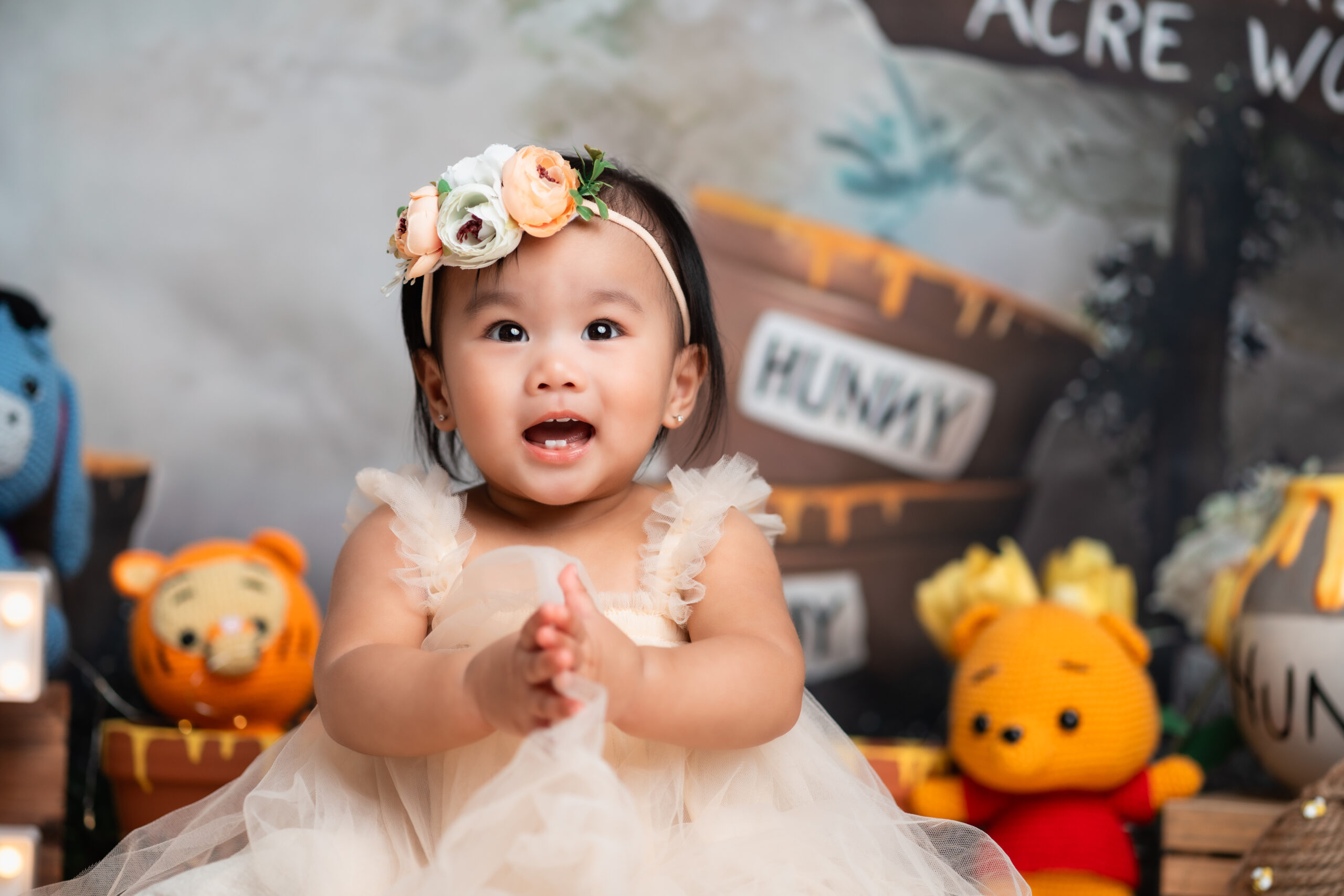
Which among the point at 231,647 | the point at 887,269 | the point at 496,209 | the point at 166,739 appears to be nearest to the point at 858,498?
the point at 887,269

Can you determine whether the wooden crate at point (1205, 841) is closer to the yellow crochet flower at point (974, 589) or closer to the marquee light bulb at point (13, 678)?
the yellow crochet flower at point (974, 589)

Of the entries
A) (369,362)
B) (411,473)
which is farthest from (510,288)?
(369,362)

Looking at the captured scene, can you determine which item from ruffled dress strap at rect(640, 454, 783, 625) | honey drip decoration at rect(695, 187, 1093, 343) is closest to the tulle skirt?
ruffled dress strap at rect(640, 454, 783, 625)

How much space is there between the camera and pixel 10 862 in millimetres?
1379

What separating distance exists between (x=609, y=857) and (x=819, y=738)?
1.19 feet

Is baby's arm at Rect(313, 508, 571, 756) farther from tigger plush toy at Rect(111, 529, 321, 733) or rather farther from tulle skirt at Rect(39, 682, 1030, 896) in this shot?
tigger plush toy at Rect(111, 529, 321, 733)

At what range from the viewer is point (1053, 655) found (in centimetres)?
148

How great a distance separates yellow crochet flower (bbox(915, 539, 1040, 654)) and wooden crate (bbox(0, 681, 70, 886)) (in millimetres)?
1154

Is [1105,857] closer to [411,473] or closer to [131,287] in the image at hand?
[411,473]

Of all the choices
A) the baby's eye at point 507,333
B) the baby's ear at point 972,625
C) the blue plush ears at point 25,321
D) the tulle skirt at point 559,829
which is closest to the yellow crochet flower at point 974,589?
the baby's ear at point 972,625

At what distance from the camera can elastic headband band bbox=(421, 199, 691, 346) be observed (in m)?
1.06

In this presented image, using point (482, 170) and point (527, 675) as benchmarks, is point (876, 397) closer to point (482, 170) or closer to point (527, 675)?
point (482, 170)

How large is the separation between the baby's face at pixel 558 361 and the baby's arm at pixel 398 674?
5.2 inches

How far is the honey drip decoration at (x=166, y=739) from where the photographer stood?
1.58m
